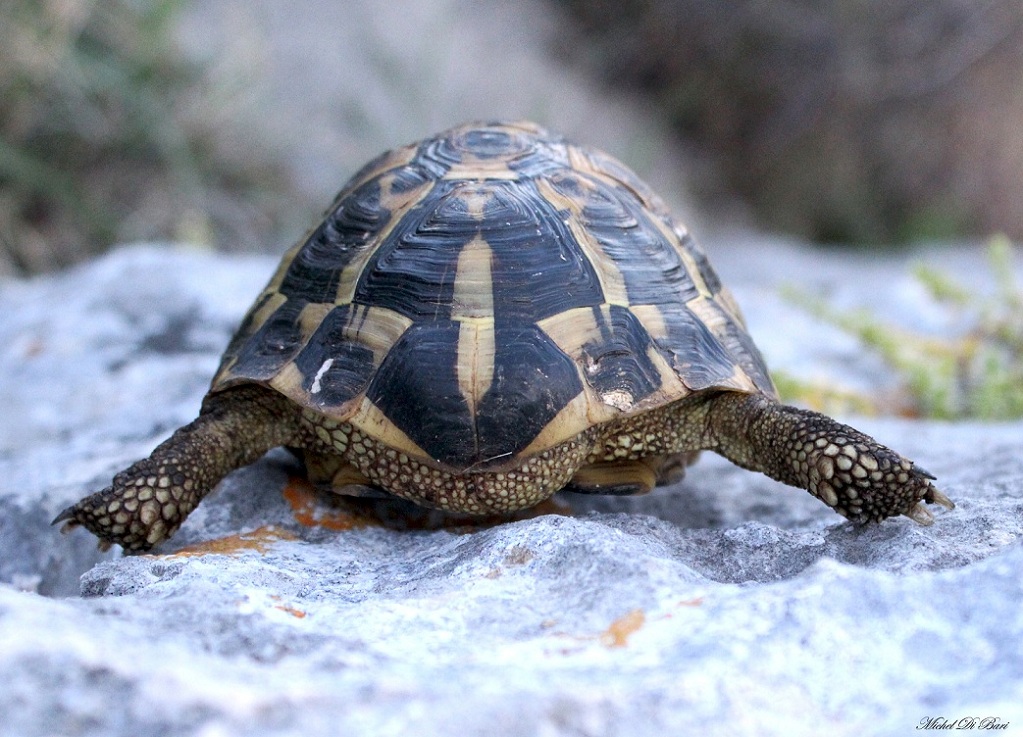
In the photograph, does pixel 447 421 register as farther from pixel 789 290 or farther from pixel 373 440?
pixel 789 290

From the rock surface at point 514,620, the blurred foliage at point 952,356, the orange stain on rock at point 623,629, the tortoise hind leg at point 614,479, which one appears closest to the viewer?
the rock surface at point 514,620

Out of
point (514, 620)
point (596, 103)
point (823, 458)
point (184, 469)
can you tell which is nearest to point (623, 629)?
point (514, 620)

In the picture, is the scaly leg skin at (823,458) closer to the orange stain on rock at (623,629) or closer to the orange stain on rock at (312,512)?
the orange stain on rock at (623,629)

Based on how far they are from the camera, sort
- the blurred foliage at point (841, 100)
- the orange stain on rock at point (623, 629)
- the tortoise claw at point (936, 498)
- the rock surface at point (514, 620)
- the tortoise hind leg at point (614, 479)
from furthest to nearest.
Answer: the blurred foliage at point (841, 100)
the tortoise hind leg at point (614, 479)
the tortoise claw at point (936, 498)
the orange stain on rock at point (623, 629)
the rock surface at point (514, 620)

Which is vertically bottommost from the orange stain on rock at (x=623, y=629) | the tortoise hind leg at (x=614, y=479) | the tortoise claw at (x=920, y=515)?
the orange stain on rock at (x=623, y=629)

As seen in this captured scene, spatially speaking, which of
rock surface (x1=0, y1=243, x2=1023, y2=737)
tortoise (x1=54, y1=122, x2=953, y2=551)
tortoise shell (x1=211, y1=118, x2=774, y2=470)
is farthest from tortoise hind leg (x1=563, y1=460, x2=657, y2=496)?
tortoise shell (x1=211, y1=118, x2=774, y2=470)

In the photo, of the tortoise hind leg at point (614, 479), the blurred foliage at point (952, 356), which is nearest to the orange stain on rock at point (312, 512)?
the tortoise hind leg at point (614, 479)

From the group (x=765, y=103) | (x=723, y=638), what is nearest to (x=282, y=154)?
(x=765, y=103)
